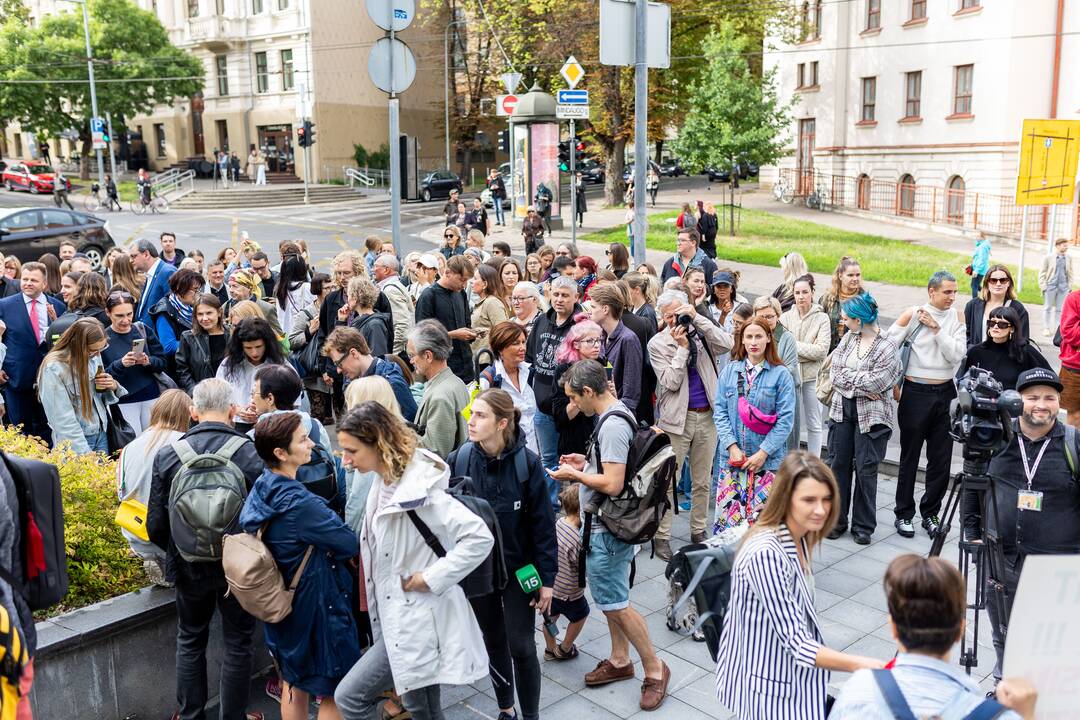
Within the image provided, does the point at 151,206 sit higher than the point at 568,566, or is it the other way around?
the point at 151,206

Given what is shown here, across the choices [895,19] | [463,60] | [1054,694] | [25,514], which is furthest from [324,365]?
[463,60]

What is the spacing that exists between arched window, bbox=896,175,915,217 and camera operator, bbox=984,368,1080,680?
101 ft

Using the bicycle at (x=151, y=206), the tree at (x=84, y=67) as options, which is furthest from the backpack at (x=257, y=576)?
the tree at (x=84, y=67)

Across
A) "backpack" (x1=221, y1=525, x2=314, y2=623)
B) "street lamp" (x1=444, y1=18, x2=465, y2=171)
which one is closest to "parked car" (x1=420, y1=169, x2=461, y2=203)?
"street lamp" (x1=444, y1=18, x2=465, y2=171)

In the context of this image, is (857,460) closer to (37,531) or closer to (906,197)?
(37,531)

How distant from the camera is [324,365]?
814 centimetres

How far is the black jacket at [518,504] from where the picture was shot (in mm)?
4688

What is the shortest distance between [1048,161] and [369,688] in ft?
41.4

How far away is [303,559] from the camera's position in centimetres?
429

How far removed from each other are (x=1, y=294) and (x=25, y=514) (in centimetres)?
732

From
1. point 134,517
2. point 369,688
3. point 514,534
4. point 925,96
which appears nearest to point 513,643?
point 514,534

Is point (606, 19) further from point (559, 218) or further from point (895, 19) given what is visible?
point (895, 19)

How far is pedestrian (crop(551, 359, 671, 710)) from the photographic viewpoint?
16.3ft

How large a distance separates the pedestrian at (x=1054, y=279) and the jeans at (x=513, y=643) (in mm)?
13278
